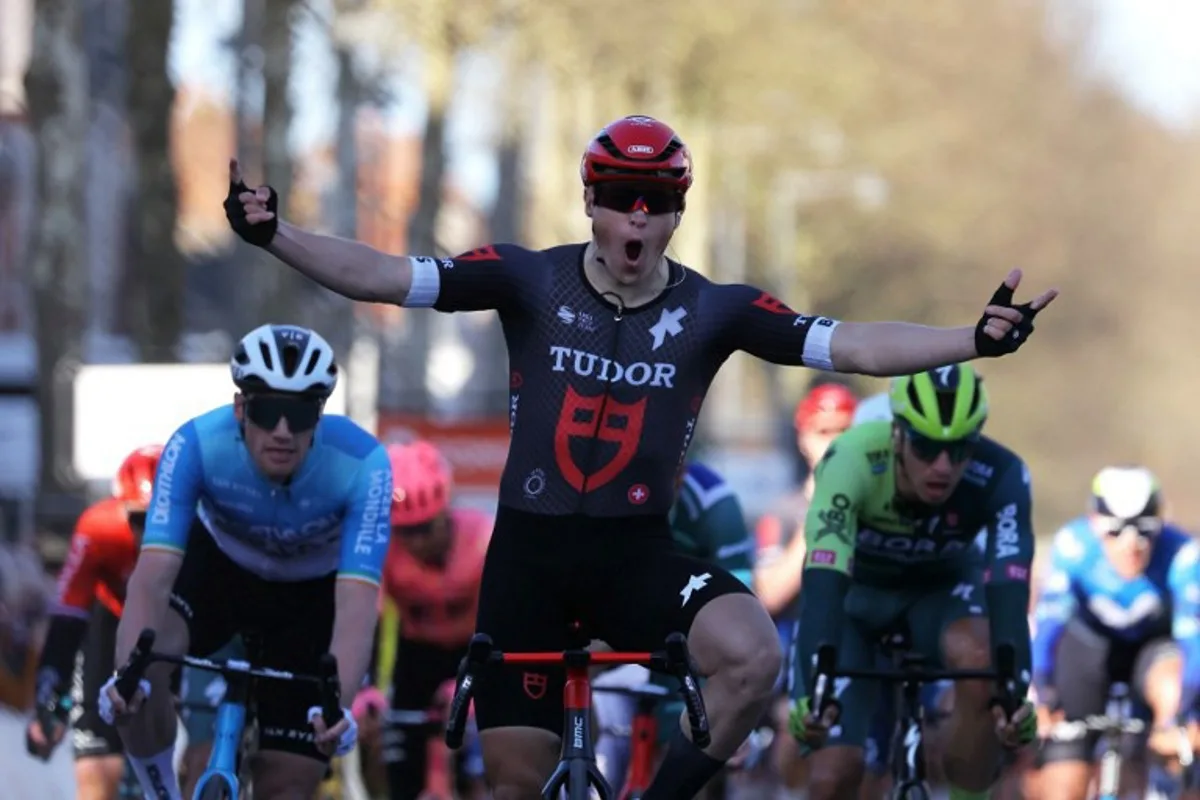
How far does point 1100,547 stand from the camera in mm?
13734

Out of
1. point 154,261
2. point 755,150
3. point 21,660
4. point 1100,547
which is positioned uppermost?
point 755,150

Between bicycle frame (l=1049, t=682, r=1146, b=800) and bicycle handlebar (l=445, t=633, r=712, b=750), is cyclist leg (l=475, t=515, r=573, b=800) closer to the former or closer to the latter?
bicycle handlebar (l=445, t=633, r=712, b=750)

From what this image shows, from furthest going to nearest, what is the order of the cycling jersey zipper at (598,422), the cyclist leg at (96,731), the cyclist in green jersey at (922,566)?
the cyclist leg at (96,731) < the cyclist in green jersey at (922,566) < the cycling jersey zipper at (598,422)

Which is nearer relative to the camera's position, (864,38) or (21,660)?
(21,660)

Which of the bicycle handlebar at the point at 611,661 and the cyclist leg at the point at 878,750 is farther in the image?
the cyclist leg at the point at 878,750

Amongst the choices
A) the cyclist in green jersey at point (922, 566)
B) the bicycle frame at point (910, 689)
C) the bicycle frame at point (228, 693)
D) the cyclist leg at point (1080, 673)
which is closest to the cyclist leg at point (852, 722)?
the cyclist in green jersey at point (922, 566)

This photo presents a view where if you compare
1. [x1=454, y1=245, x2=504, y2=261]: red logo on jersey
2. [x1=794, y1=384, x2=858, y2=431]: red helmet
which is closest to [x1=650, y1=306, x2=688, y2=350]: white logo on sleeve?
[x1=454, y1=245, x2=504, y2=261]: red logo on jersey

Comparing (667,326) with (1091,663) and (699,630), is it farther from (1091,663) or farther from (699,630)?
(1091,663)

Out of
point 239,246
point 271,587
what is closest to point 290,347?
point 271,587

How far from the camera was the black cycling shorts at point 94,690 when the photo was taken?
492 inches

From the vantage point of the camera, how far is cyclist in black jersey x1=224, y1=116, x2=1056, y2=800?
837cm

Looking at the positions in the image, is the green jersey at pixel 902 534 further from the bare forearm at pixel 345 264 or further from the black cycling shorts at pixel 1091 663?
the black cycling shorts at pixel 1091 663

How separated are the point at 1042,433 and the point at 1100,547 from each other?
2893 inches

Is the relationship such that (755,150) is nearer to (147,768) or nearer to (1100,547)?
(1100,547)
